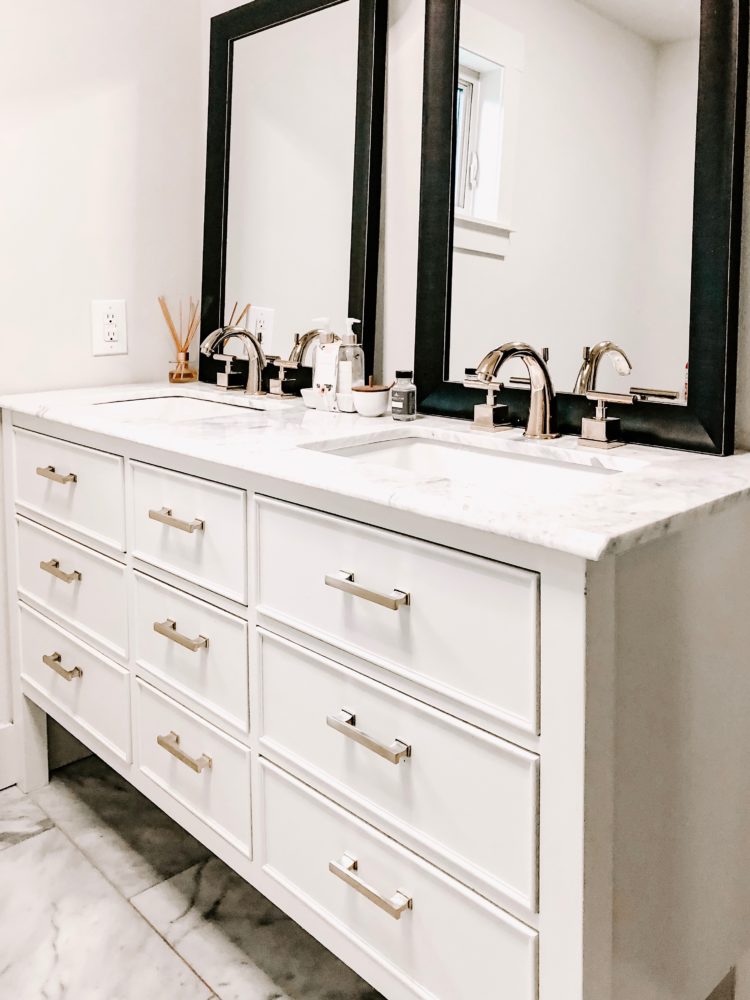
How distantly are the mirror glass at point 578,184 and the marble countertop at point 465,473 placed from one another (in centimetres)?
15

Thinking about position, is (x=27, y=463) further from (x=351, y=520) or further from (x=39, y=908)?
(x=351, y=520)

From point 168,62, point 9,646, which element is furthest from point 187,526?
point 168,62

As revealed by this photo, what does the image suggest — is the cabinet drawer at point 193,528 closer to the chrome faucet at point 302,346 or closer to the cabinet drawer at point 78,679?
the cabinet drawer at point 78,679

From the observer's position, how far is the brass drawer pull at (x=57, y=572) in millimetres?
1730

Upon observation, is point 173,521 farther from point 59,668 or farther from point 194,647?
point 59,668

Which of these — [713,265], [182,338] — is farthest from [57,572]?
[713,265]

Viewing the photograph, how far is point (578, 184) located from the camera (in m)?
1.40

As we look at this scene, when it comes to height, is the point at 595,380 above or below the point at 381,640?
above

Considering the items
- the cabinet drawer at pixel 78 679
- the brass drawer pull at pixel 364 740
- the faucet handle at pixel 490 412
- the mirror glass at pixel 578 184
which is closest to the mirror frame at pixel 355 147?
the mirror glass at pixel 578 184

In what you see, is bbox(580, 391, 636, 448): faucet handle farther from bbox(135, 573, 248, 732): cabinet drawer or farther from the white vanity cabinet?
bbox(135, 573, 248, 732): cabinet drawer

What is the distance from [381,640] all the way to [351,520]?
0.50 ft

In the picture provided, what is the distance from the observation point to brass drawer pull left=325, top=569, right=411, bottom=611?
106 cm

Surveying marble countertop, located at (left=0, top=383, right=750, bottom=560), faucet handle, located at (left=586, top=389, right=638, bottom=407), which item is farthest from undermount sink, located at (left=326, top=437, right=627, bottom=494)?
faucet handle, located at (left=586, top=389, right=638, bottom=407)

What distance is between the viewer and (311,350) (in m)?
1.94
